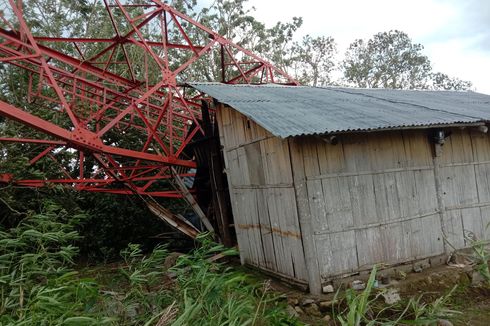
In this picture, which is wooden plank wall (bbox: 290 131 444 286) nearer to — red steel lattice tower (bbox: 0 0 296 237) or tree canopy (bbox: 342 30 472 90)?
red steel lattice tower (bbox: 0 0 296 237)

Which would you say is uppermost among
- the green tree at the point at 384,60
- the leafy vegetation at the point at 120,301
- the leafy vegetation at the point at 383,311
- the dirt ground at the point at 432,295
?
the green tree at the point at 384,60

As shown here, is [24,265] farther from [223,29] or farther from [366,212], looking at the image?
[223,29]

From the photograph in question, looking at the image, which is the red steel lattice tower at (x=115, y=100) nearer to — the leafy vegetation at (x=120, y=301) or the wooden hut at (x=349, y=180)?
the wooden hut at (x=349, y=180)

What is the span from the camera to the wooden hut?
569cm

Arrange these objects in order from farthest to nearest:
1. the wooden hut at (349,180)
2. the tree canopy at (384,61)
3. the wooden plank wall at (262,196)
Answer: 1. the tree canopy at (384,61)
2. the wooden plank wall at (262,196)
3. the wooden hut at (349,180)

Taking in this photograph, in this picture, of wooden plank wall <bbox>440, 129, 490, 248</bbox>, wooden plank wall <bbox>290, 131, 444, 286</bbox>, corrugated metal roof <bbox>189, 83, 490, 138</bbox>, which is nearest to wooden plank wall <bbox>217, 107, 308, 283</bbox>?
wooden plank wall <bbox>290, 131, 444, 286</bbox>

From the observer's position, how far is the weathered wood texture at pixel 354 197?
5.73m

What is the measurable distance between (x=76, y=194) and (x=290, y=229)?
760cm

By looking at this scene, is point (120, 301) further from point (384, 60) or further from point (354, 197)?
point (384, 60)

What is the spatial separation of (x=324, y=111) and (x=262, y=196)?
192 cm

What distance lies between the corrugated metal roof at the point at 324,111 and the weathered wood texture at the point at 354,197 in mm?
378

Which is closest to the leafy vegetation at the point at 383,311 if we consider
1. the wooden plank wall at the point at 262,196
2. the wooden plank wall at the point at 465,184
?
the wooden plank wall at the point at 262,196

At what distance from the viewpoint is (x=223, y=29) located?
68.6 feet

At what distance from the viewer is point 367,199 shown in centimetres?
611
